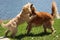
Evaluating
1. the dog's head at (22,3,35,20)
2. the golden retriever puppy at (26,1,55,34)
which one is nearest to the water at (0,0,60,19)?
the golden retriever puppy at (26,1,55,34)

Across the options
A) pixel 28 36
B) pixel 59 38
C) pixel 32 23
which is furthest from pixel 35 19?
pixel 59 38

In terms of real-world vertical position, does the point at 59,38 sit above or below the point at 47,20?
below

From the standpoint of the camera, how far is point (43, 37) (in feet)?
28.3

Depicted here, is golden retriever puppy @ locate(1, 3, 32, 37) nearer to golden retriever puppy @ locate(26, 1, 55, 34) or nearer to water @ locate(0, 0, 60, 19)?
golden retriever puppy @ locate(26, 1, 55, 34)

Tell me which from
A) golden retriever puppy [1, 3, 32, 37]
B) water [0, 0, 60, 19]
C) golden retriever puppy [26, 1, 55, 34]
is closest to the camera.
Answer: golden retriever puppy [1, 3, 32, 37]

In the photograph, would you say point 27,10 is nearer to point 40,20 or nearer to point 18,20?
point 18,20

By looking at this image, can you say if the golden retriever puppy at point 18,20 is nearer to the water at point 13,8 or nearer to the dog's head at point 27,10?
the dog's head at point 27,10

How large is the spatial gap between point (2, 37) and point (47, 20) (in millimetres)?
1949

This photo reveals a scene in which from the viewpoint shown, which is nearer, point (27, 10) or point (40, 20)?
point (27, 10)

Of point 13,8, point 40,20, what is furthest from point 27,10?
point 13,8

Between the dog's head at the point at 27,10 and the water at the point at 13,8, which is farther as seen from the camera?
the water at the point at 13,8

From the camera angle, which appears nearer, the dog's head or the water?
the dog's head

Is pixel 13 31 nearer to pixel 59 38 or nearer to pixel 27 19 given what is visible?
pixel 27 19

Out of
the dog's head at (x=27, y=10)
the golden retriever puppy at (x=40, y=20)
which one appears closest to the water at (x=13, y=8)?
the golden retriever puppy at (x=40, y=20)
